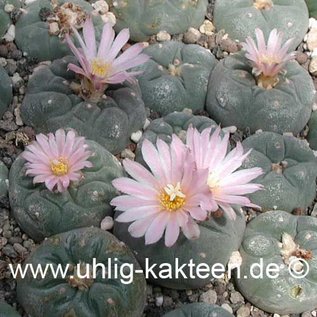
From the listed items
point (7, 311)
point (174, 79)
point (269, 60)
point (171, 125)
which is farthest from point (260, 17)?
point (7, 311)

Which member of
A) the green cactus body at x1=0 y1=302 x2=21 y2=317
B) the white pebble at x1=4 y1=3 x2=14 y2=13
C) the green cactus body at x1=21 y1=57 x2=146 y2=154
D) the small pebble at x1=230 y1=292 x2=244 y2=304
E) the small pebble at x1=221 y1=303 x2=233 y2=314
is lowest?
the small pebble at x1=221 y1=303 x2=233 y2=314

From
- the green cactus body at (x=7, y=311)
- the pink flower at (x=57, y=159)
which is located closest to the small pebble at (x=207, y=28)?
the pink flower at (x=57, y=159)

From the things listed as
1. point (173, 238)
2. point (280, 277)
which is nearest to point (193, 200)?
point (173, 238)

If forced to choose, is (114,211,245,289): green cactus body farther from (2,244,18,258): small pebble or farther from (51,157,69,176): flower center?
(2,244,18,258): small pebble

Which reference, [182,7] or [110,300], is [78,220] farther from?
[182,7]

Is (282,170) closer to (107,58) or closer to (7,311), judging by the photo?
(107,58)

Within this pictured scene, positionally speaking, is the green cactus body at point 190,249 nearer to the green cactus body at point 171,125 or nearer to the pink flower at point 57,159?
the pink flower at point 57,159

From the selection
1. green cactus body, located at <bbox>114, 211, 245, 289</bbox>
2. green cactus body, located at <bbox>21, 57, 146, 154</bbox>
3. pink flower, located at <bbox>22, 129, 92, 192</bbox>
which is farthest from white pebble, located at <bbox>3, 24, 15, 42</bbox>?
green cactus body, located at <bbox>114, 211, 245, 289</bbox>

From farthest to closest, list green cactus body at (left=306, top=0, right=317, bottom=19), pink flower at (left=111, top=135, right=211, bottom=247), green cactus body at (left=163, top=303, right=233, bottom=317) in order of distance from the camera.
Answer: green cactus body at (left=306, top=0, right=317, bottom=19) → green cactus body at (left=163, top=303, right=233, bottom=317) → pink flower at (left=111, top=135, right=211, bottom=247)
